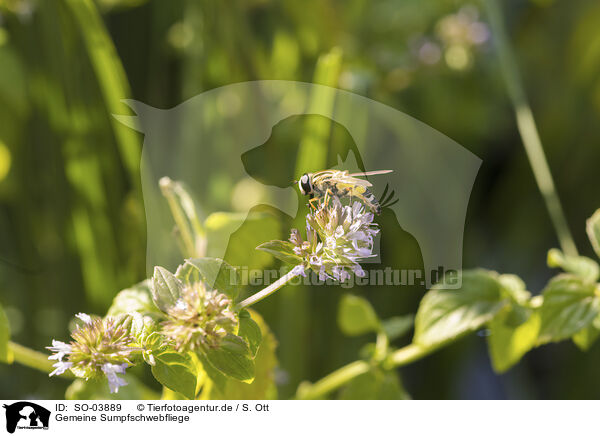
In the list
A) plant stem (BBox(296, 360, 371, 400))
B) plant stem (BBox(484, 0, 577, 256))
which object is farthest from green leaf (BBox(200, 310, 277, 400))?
plant stem (BBox(484, 0, 577, 256))

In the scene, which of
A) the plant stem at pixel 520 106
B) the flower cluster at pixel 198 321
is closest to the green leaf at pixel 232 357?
the flower cluster at pixel 198 321

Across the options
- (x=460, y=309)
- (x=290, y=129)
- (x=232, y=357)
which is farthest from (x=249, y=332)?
(x=290, y=129)

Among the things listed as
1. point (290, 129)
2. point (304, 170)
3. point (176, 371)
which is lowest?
point (176, 371)

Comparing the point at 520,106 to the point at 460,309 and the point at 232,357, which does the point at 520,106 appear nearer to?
the point at 460,309

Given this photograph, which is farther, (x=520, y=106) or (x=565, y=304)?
(x=520, y=106)

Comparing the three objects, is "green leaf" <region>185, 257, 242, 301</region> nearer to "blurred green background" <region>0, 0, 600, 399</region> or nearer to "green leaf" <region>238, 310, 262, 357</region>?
"green leaf" <region>238, 310, 262, 357</region>
